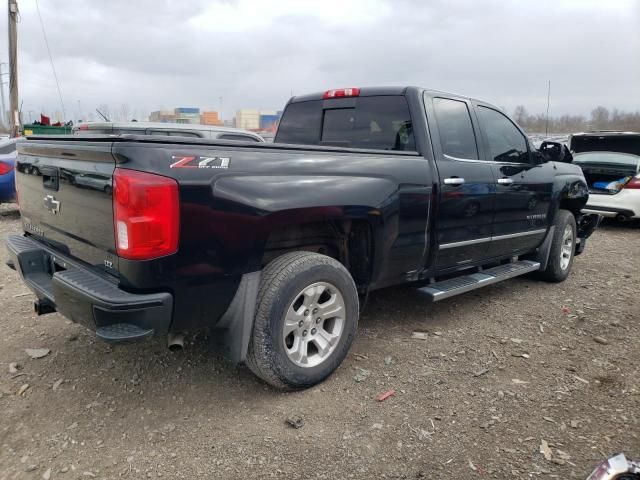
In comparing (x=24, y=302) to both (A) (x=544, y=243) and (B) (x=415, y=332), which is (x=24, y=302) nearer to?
(B) (x=415, y=332)

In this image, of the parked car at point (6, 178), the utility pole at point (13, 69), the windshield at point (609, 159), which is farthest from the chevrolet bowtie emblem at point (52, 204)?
the utility pole at point (13, 69)

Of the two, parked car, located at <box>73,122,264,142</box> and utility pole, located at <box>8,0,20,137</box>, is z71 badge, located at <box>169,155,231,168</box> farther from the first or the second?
utility pole, located at <box>8,0,20,137</box>

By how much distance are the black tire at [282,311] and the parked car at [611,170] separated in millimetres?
7556

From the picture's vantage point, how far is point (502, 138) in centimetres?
460

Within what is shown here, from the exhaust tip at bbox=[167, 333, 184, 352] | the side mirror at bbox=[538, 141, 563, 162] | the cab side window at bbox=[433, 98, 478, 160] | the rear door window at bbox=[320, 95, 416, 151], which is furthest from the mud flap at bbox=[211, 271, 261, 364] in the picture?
the side mirror at bbox=[538, 141, 563, 162]

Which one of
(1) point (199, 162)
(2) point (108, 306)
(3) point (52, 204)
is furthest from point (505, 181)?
(3) point (52, 204)

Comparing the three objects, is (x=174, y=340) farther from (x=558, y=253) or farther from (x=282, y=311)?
(x=558, y=253)

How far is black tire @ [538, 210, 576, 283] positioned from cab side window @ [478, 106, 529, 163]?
107cm

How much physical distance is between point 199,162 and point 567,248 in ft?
15.8

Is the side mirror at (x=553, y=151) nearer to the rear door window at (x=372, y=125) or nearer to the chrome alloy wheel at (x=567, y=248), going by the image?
the chrome alloy wheel at (x=567, y=248)

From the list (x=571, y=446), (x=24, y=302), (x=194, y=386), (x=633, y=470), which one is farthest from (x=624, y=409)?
(x=24, y=302)

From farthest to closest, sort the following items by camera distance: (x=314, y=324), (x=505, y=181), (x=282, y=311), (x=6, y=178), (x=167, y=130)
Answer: (x=6, y=178)
(x=167, y=130)
(x=505, y=181)
(x=314, y=324)
(x=282, y=311)

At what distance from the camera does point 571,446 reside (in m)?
2.54

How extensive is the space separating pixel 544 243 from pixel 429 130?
240cm
